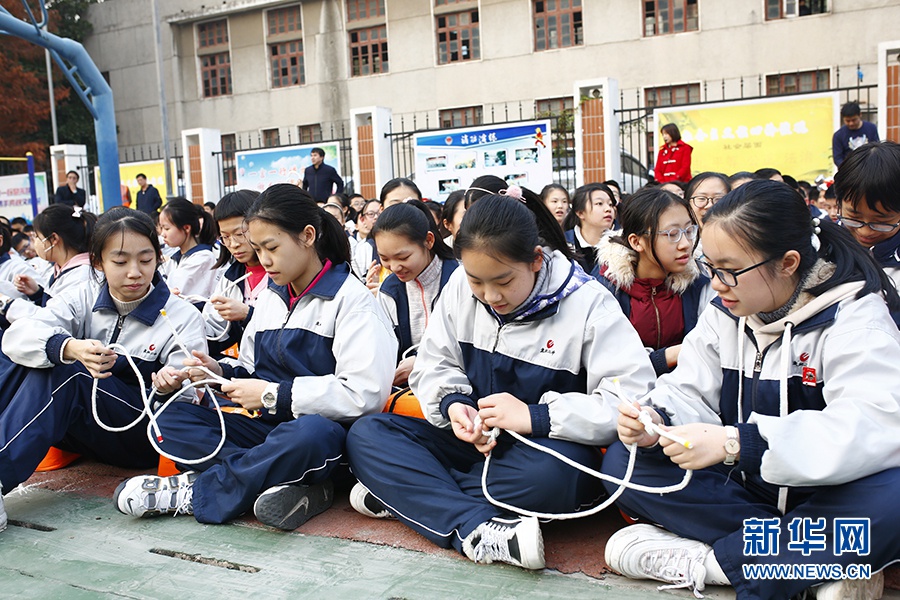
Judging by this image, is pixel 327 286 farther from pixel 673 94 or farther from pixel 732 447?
pixel 673 94

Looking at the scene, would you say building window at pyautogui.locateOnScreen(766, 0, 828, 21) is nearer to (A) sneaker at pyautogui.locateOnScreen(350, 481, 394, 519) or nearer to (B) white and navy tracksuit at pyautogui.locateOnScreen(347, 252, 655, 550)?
(B) white and navy tracksuit at pyautogui.locateOnScreen(347, 252, 655, 550)

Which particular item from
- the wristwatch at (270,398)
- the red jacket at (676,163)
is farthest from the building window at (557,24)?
the wristwatch at (270,398)

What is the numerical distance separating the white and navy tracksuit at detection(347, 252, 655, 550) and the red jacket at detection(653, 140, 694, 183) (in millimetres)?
6313

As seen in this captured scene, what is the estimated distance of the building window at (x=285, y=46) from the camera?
21578mm

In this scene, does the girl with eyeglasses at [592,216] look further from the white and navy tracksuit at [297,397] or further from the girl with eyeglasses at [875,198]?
the white and navy tracksuit at [297,397]

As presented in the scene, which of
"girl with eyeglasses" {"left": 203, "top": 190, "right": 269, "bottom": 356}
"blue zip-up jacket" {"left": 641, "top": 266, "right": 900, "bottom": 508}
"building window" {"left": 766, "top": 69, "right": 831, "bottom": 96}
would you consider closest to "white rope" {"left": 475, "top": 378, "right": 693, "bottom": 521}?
"blue zip-up jacket" {"left": 641, "top": 266, "right": 900, "bottom": 508}

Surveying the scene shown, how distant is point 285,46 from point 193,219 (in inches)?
721

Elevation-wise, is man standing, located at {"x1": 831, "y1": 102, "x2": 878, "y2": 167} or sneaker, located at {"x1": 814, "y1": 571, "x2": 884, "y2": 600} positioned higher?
man standing, located at {"x1": 831, "y1": 102, "x2": 878, "y2": 167}

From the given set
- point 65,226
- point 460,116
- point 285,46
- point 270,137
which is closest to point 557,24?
point 460,116

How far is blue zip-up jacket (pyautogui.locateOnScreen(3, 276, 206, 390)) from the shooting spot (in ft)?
10.3

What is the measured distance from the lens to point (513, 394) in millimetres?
2582

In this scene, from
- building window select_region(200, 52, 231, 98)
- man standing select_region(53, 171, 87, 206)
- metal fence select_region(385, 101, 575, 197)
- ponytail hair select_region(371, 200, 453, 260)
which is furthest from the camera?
building window select_region(200, 52, 231, 98)

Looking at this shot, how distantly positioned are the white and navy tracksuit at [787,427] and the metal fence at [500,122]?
8.38 metres

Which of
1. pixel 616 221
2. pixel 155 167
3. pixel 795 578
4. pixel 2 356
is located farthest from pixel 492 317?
pixel 155 167
